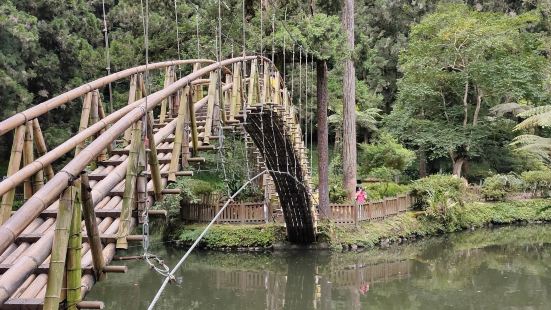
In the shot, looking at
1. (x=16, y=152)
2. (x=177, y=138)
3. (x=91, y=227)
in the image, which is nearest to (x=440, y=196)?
(x=177, y=138)

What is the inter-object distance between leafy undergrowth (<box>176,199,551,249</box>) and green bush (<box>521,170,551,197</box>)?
2.27 metres

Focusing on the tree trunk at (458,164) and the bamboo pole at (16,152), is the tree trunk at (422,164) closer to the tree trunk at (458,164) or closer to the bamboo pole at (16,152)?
the tree trunk at (458,164)

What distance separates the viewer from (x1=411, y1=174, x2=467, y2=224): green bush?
1625 cm

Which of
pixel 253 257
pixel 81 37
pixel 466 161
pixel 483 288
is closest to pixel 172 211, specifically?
pixel 253 257

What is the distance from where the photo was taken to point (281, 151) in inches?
426

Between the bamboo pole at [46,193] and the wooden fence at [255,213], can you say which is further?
the wooden fence at [255,213]

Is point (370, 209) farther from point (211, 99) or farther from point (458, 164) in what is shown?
point (211, 99)

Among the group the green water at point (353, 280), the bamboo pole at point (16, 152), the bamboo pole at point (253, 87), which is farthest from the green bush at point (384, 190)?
the bamboo pole at point (16, 152)

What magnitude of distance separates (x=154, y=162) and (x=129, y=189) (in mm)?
437

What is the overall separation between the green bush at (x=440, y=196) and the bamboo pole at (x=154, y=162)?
43.3 feet

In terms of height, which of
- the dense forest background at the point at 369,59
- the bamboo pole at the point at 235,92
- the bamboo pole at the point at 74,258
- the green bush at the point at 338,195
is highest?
the dense forest background at the point at 369,59

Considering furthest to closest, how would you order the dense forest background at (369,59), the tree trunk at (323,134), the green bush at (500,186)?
the green bush at (500,186) → the dense forest background at (369,59) → the tree trunk at (323,134)

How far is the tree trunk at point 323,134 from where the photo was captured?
12.8m

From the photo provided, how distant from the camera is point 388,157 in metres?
19.7
